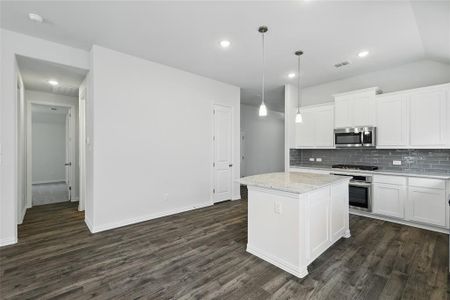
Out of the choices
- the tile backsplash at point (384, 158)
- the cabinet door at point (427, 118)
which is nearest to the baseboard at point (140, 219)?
the tile backsplash at point (384, 158)

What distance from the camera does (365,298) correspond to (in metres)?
1.89

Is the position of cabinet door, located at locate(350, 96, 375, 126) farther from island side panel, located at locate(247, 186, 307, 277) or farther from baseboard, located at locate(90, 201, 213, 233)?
baseboard, located at locate(90, 201, 213, 233)

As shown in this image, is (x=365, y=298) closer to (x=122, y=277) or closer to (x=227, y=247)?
(x=227, y=247)

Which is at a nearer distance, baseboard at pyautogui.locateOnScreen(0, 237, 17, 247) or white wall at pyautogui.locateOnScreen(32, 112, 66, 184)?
baseboard at pyautogui.locateOnScreen(0, 237, 17, 247)

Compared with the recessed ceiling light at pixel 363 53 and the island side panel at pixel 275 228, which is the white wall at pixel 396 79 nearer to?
the recessed ceiling light at pixel 363 53

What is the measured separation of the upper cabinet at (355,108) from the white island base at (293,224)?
6.83 ft

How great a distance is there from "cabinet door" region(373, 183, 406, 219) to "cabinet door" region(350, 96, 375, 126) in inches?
49.5

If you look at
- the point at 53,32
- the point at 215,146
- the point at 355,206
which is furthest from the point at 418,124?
the point at 53,32

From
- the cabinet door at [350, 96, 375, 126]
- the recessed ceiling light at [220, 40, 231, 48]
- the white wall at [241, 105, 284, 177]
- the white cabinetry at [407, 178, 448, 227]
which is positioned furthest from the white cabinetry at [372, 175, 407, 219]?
the white wall at [241, 105, 284, 177]

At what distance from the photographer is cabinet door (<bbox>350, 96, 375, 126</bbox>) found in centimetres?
411

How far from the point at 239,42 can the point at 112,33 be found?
186cm

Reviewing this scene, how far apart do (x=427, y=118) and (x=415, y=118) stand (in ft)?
0.51

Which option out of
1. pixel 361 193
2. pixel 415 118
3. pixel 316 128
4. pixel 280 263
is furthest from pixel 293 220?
pixel 316 128

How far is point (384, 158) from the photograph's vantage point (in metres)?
4.33
